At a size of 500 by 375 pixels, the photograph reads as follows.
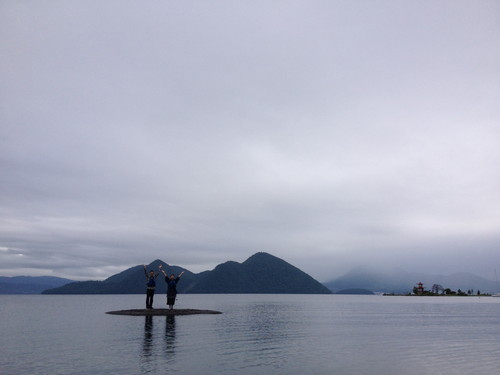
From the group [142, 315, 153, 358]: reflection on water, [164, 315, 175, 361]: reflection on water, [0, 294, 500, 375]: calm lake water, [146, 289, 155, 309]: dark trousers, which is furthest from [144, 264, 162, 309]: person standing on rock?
[0, 294, 500, 375]: calm lake water

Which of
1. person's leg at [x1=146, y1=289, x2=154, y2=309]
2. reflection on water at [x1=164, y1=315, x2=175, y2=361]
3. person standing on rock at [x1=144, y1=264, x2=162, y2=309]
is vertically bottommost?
reflection on water at [x1=164, y1=315, x2=175, y2=361]

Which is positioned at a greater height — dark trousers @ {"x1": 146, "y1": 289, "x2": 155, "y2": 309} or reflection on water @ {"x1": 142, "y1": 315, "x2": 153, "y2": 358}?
dark trousers @ {"x1": 146, "y1": 289, "x2": 155, "y2": 309}

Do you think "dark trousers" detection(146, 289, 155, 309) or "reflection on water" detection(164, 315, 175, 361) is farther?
"dark trousers" detection(146, 289, 155, 309)

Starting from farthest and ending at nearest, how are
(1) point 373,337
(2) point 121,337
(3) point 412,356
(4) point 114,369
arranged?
(1) point 373,337
(2) point 121,337
(3) point 412,356
(4) point 114,369

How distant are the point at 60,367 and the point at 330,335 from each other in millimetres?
27512

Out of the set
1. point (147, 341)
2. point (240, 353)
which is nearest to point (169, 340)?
point (147, 341)

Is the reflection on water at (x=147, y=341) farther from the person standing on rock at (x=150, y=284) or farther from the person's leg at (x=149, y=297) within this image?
the person's leg at (x=149, y=297)

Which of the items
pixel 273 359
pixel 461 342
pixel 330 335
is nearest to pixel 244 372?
pixel 273 359

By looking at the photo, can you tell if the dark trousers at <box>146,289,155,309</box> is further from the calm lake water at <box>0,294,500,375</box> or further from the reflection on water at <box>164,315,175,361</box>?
the calm lake water at <box>0,294,500,375</box>

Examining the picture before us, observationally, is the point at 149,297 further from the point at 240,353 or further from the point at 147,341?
the point at 240,353

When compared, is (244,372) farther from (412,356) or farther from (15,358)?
(15,358)

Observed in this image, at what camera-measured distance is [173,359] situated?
2598cm

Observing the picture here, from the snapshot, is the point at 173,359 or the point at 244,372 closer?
the point at 244,372

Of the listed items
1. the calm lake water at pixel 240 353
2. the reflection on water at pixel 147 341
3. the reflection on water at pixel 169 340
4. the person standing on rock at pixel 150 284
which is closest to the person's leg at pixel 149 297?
the person standing on rock at pixel 150 284
